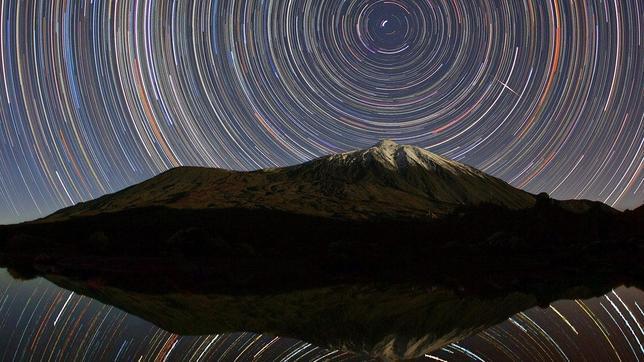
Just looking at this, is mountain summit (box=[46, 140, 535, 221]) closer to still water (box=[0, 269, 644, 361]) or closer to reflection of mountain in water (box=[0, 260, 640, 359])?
reflection of mountain in water (box=[0, 260, 640, 359])

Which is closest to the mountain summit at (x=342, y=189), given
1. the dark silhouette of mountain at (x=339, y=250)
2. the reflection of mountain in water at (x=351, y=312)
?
the dark silhouette of mountain at (x=339, y=250)

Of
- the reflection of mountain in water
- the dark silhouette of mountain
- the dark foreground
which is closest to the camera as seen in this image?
the reflection of mountain in water

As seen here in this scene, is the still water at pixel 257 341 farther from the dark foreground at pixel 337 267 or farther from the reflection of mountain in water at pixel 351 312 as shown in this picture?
the dark foreground at pixel 337 267

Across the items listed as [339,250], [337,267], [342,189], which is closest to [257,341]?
[337,267]

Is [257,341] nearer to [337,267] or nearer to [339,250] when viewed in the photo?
[337,267]

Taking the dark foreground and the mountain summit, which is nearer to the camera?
the dark foreground

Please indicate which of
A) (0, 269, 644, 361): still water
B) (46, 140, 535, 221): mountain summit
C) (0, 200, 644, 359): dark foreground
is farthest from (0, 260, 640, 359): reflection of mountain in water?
(46, 140, 535, 221): mountain summit
